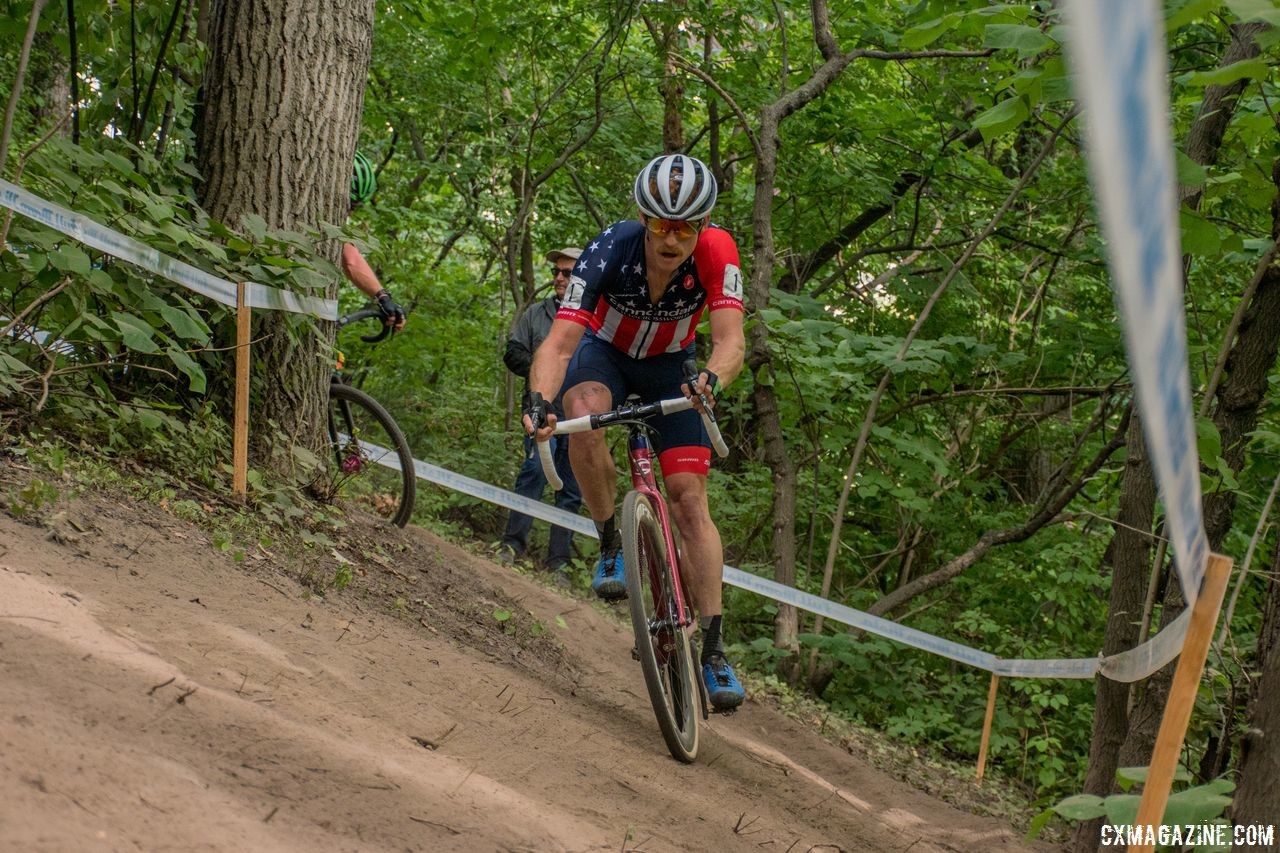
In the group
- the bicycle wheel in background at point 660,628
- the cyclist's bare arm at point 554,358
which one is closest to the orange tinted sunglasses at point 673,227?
the cyclist's bare arm at point 554,358

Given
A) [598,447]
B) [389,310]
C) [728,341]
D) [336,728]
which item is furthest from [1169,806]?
[389,310]

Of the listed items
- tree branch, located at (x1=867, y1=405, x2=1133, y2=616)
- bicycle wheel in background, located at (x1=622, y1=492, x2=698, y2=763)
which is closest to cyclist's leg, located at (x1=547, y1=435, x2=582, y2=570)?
tree branch, located at (x1=867, y1=405, x2=1133, y2=616)

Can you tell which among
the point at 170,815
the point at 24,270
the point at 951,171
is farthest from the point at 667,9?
the point at 170,815

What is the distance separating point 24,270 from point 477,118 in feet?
28.8

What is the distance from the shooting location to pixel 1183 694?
7.04 feet

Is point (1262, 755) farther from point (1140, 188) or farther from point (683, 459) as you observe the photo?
point (683, 459)

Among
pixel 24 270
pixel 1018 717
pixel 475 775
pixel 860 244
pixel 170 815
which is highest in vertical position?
pixel 860 244

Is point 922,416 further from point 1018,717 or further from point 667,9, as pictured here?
point 667,9

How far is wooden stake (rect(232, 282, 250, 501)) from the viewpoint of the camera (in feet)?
16.9

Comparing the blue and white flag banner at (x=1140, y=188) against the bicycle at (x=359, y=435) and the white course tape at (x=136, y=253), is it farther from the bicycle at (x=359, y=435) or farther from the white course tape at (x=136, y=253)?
the bicycle at (x=359, y=435)

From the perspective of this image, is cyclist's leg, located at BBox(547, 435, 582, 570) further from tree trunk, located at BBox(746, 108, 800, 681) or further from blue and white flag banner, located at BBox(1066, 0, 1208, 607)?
blue and white flag banner, located at BBox(1066, 0, 1208, 607)

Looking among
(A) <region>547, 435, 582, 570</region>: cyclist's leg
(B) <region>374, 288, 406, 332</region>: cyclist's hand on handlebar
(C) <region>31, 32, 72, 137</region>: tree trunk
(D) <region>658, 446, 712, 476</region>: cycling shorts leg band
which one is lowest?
(A) <region>547, 435, 582, 570</region>: cyclist's leg

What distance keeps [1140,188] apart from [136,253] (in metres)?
4.20

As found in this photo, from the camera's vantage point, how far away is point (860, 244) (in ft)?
39.9
